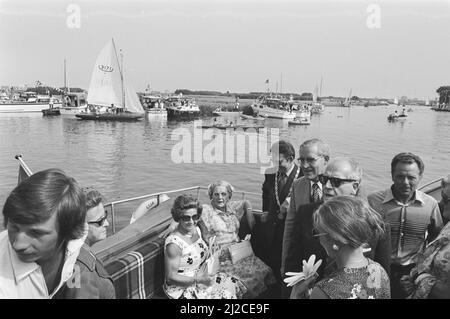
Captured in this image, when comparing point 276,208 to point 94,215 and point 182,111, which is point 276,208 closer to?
point 94,215

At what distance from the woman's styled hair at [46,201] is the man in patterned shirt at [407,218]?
2.10 metres

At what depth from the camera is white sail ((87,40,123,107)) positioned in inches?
1699

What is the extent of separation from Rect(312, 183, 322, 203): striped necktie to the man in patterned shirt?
0.47 metres

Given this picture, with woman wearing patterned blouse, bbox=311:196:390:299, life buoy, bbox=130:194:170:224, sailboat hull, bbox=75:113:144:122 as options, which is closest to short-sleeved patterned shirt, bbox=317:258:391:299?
woman wearing patterned blouse, bbox=311:196:390:299

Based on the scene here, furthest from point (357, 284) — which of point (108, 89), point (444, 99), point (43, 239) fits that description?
point (444, 99)

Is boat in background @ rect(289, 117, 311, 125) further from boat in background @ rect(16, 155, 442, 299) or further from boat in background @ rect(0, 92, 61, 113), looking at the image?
boat in background @ rect(16, 155, 442, 299)

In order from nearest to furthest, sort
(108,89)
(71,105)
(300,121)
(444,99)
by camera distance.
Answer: (108,89)
(300,121)
(71,105)
(444,99)

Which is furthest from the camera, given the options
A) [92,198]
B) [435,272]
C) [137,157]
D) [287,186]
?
[137,157]

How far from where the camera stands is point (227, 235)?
330cm

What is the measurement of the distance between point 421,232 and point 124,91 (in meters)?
46.8

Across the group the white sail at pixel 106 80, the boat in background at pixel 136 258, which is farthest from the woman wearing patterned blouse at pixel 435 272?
the white sail at pixel 106 80

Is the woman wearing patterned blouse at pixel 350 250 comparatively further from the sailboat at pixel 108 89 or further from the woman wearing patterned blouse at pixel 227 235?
the sailboat at pixel 108 89

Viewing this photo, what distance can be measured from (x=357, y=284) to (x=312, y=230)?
72cm

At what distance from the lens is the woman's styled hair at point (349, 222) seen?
155cm
